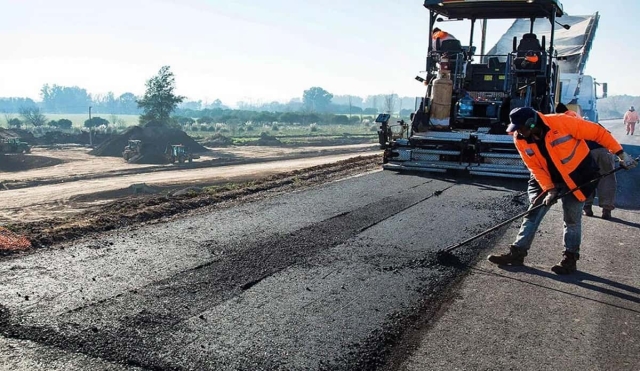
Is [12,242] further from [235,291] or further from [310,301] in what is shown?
[310,301]

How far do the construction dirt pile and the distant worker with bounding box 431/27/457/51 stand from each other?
2593cm

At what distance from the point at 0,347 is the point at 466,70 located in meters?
9.98

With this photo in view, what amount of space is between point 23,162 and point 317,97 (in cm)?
11794

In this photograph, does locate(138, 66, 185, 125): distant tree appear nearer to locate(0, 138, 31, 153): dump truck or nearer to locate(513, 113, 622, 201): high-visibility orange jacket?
locate(0, 138, 31, 153): dump truck

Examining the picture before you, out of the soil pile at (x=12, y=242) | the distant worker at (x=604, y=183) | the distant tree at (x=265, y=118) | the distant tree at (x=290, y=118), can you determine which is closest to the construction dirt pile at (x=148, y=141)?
the soil pile at (x=12, y=242)

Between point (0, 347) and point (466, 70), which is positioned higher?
point (466, 70)

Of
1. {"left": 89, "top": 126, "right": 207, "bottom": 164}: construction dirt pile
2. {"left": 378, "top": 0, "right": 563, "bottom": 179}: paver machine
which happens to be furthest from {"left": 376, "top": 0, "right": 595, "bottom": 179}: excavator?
{"left": 89, "top": 126, "right": 207, "bottom": 164}: construction dirt pile

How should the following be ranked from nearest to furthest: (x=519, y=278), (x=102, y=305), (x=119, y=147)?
(x=102, y=305) < (x=519, y=278) < (x=119, y=147)

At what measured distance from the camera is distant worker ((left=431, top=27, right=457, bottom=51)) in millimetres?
11656

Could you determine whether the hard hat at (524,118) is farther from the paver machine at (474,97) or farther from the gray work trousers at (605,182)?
the paver machine at (474,97)

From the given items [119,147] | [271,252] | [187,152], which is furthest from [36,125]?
[271,252]

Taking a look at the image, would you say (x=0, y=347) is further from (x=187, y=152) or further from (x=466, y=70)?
(x=187, y=152)

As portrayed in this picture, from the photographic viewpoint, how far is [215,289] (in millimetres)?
4496

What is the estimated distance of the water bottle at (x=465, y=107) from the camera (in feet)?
36.9
